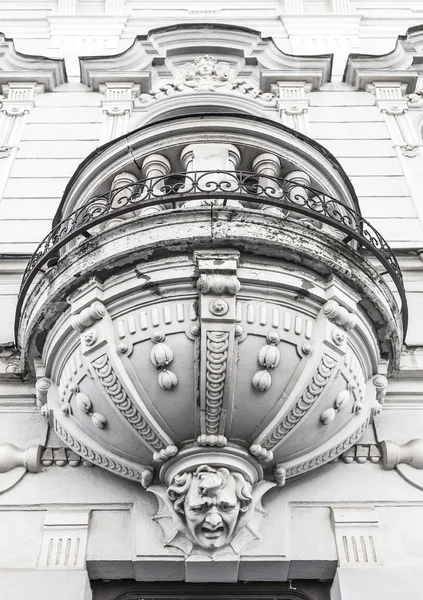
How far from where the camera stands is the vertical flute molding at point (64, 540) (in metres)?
6.59

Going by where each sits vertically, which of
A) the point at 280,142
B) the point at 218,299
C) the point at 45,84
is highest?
the point at 45,84

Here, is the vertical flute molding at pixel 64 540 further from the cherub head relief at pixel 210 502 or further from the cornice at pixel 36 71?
the cornice at pixel 36 71

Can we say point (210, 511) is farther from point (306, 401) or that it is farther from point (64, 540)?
point (64, 540)

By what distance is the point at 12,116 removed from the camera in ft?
40.0

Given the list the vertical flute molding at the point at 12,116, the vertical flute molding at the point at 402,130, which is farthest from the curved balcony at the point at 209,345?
the vertical flute molding at the point at 12,116

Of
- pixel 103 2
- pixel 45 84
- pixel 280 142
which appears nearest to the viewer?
pixel 280 142

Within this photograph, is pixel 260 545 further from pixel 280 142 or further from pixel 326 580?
pixel 280 142

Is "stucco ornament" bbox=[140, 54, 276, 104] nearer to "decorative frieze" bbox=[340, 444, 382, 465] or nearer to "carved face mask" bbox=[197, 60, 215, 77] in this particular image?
"carved face mask" bbox=[197, 60, 215, 77]

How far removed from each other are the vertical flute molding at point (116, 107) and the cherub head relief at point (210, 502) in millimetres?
6538

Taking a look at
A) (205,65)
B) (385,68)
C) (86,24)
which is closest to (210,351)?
(205,65)

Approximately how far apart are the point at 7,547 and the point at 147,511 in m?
1.23

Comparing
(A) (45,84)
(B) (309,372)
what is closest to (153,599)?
(B) (309,372)

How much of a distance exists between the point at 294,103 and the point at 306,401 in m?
7.03

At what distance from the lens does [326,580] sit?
674 centimetres
